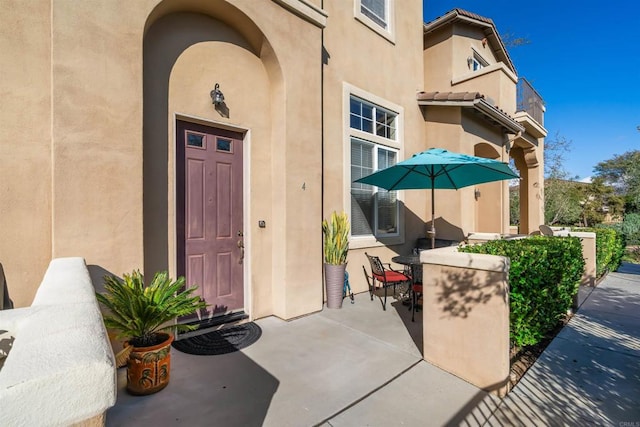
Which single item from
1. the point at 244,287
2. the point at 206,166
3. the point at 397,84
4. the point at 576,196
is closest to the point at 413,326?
the point at 244,287

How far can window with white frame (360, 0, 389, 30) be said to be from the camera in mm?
7184

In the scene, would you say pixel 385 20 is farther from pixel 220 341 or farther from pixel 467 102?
pixel 220 341

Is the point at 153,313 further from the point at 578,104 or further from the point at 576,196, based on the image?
the point at 576,196

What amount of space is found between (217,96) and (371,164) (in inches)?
148

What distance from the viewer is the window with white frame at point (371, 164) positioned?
22.0 ft

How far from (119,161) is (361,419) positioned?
11.7ft

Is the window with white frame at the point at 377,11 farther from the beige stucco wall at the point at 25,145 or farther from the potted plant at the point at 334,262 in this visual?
the beige stucco wall at the point at 25,145

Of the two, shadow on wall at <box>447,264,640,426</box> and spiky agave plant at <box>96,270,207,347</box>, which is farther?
spiky agave plant at <box>96,270,207,347</box>

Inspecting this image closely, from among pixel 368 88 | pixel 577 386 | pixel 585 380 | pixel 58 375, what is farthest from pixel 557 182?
pixel 58 375

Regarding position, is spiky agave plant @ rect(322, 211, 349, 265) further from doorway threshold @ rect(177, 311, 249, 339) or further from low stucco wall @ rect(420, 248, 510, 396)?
low stucco wall @ rect(420, 248, 510, 396)

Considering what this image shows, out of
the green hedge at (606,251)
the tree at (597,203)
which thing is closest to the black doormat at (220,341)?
the green hedge at (606,251)

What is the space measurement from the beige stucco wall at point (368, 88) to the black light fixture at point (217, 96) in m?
2.09

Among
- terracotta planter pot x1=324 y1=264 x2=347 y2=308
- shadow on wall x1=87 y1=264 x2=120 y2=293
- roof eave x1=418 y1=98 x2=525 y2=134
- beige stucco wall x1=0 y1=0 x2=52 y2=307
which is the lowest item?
terracotta planter pot x1=324 y1=264 x2=347 y2=308

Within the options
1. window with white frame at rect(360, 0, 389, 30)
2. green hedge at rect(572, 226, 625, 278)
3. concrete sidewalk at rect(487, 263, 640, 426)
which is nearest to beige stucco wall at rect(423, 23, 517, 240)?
green hedge at rect(572, 226, 625, 278)
